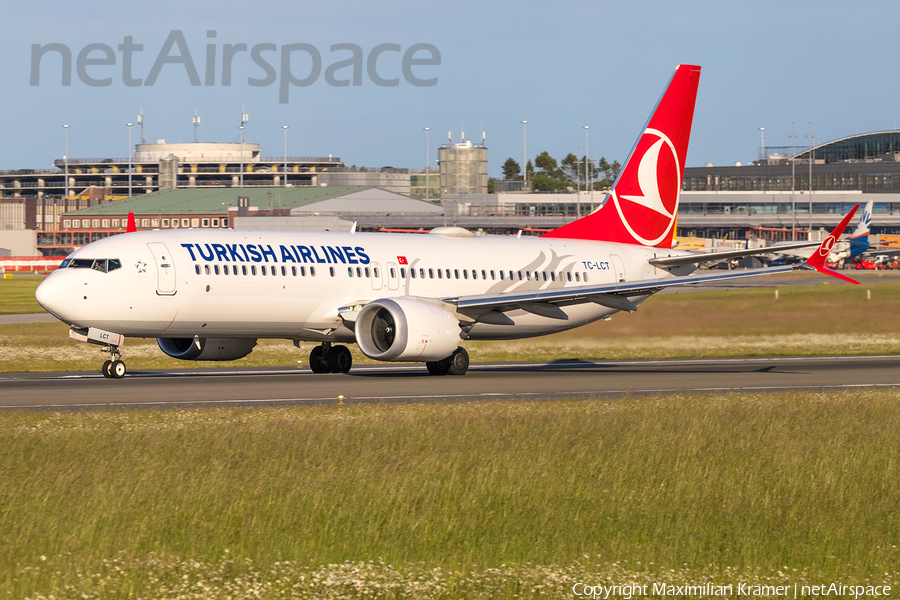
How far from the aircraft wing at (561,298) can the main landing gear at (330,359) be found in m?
3.54

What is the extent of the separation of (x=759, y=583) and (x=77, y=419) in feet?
44.3

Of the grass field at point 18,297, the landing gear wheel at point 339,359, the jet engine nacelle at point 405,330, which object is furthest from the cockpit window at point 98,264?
the grass field at point 18,297

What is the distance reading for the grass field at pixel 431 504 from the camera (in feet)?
32.3

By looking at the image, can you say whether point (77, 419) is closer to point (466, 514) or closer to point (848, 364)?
point (466, 514)

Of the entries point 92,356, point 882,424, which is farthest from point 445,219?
point 882,424

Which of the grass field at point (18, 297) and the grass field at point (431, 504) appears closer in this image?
the grass field at point (431, 504)

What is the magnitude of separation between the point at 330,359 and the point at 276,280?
4373mm

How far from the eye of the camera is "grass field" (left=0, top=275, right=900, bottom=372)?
127 ft

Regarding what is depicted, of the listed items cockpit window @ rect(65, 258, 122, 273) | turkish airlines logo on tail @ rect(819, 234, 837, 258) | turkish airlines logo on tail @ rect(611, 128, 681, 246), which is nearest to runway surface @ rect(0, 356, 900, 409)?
cockpit window @ rect(65, 258, 122, 273)

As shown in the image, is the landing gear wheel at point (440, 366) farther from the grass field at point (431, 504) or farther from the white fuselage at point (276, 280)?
the grass field at point (431, 504)

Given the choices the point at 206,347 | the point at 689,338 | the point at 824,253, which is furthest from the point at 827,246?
the point at 206,347

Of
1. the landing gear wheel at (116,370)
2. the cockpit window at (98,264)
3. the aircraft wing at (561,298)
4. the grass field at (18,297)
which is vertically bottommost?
the landing gear wheel at (116,370)

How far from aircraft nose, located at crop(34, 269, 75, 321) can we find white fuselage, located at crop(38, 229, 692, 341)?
25mm

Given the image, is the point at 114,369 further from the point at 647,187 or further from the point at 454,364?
the point at 647,187
